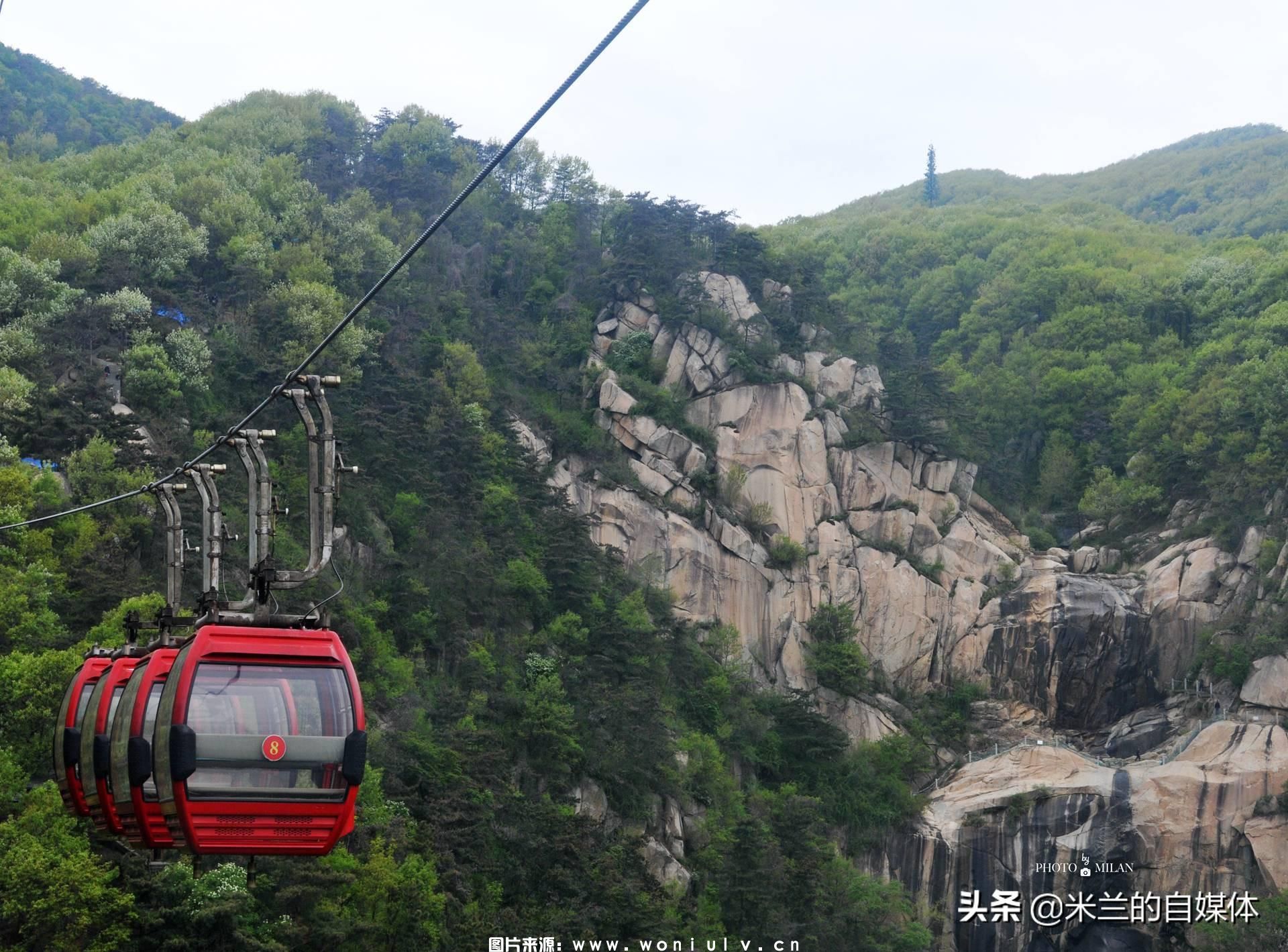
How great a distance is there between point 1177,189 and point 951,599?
213 feet

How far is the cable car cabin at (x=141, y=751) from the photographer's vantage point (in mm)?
13273

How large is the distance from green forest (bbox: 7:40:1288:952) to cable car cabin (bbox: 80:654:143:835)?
258 centimetres

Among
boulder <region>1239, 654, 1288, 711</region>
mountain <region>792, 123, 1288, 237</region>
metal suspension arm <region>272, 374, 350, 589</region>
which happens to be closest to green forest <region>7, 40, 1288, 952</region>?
metal suspension arm <region>272, 374, 350, 589</region>

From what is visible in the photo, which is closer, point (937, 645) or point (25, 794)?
point (25, 794)

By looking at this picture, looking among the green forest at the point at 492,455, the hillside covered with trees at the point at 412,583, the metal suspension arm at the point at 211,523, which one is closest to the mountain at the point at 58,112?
the green forest at the point at 492,455

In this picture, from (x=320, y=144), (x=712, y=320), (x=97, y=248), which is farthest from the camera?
(x=320, y=144)

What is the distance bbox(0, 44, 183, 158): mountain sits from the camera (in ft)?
257

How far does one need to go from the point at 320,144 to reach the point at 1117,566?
39484mm

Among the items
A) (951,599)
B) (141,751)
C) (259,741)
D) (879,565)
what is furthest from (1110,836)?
(259,741)

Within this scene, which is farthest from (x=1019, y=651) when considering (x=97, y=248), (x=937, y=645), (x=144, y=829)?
(x=144, y=829)

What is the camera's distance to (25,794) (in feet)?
84.8

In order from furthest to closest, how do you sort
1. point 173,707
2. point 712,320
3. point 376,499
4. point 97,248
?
1. point 712,320
2. point 97,248
3. point 376,499
4. point 173,707

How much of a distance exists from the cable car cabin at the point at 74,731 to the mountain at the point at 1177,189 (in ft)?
241

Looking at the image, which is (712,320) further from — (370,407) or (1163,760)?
(1163,760)
